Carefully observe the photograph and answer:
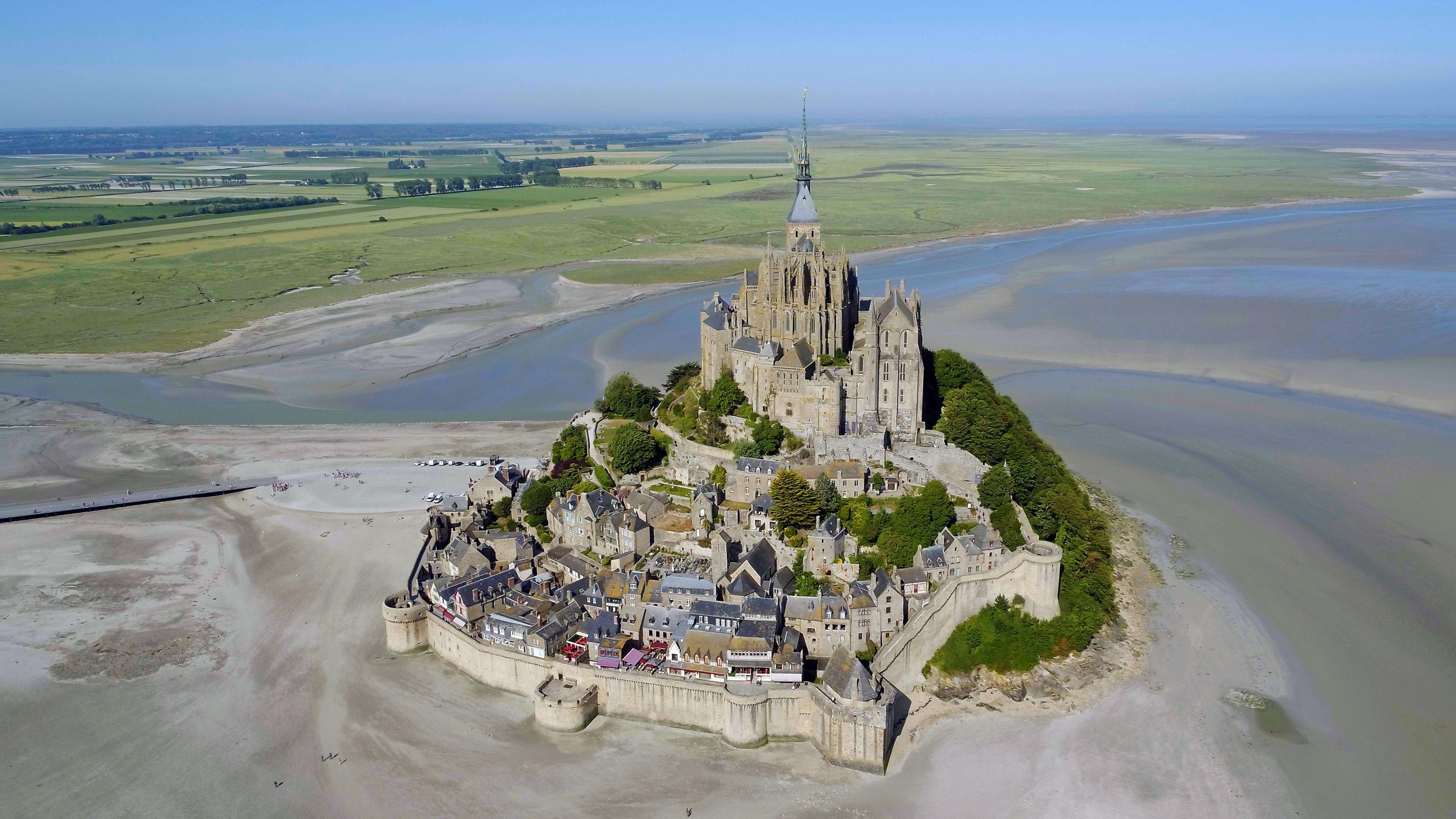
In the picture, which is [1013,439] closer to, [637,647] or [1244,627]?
[1244,627]

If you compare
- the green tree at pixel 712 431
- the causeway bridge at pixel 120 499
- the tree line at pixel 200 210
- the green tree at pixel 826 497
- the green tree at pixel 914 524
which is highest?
the tree line at pixel 200 210

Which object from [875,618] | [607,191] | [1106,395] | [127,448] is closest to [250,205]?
[607,191]

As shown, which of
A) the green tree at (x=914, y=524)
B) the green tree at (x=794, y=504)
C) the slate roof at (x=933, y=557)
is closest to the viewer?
the slate roof at (x=933, y=557)

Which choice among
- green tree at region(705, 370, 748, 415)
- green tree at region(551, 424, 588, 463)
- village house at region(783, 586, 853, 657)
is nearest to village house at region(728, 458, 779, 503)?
green tree at region(705, 370, 748, 415)

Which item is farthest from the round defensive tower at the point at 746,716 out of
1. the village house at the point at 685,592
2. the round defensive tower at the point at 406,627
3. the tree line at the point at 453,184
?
the tree line at the point at 453,184

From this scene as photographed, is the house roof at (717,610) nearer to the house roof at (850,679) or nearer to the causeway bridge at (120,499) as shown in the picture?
the house roof at (850,679)

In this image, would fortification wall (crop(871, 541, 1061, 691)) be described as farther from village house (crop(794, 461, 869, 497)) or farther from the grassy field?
the grassy field
